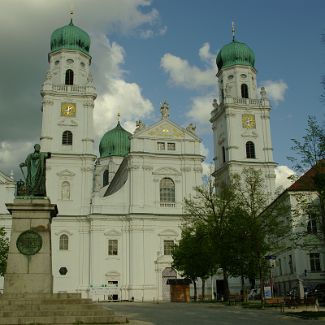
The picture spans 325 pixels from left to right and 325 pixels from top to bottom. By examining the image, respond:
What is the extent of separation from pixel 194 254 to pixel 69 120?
2402cm

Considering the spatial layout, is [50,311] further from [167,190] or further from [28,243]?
[167,190]

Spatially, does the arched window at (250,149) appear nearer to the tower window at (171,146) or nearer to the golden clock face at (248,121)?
the golden clock face at (248,121)

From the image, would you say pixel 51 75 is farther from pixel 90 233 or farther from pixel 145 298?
pixel 145 298

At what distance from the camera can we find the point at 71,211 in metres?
58.0

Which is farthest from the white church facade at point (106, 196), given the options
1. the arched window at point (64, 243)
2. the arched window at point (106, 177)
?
the arched window at point (106, 177)

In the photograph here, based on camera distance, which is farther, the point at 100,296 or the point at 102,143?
the point at 102,143

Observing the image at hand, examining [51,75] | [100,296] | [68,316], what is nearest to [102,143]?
[51,75]

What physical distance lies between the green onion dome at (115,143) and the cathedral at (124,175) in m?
16.4

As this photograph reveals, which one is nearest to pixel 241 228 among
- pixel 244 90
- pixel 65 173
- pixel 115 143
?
pixel 65 173

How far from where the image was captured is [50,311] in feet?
57.6

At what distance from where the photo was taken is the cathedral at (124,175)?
184 feet

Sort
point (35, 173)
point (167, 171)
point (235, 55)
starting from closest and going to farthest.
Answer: point (35, 173) < point (167, 171) < point (235, 55)

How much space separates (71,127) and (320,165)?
3973cm

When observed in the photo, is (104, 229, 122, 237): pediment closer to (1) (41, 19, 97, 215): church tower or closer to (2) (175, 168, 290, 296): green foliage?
(1) (41, 19, 97, 215): church tower
